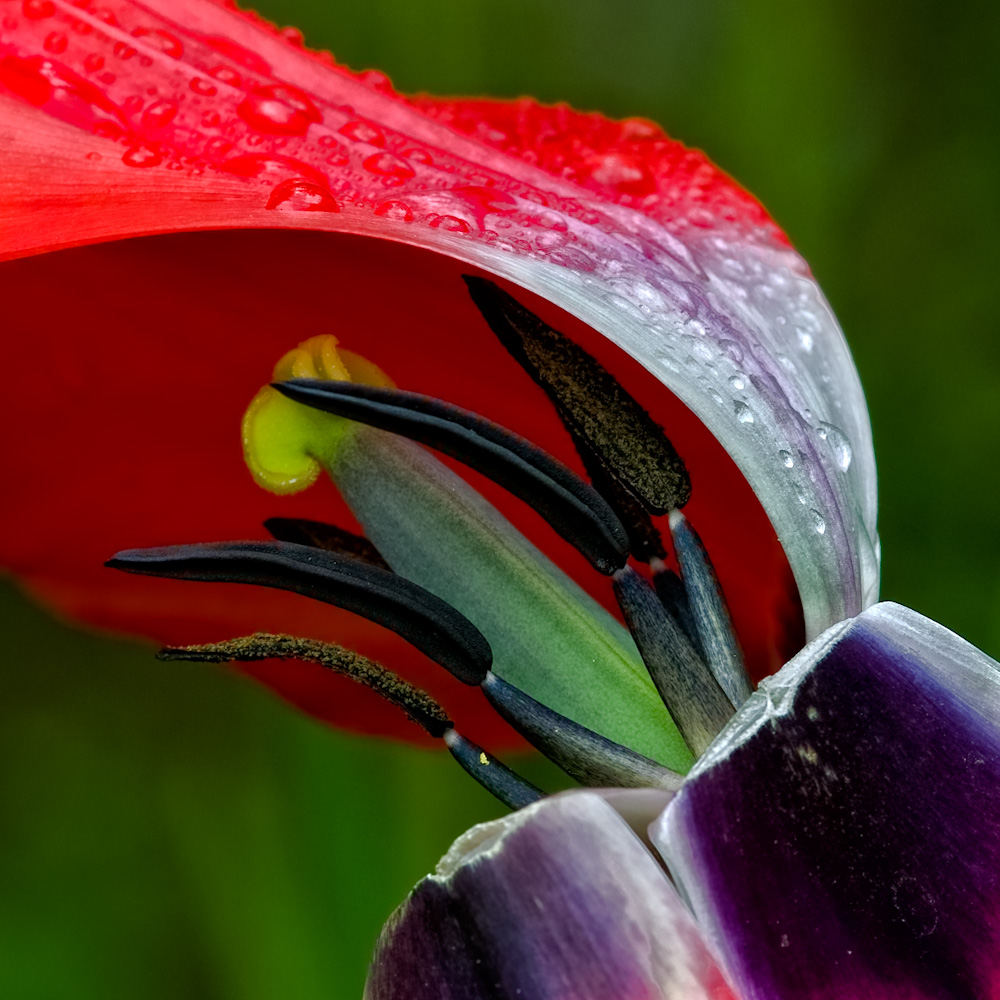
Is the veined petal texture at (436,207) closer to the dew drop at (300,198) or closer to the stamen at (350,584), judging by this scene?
the dew drop at (300,198)

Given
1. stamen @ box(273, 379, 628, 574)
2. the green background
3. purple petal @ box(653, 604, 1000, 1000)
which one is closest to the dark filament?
stamen @ box(273, 379, 628, 574)

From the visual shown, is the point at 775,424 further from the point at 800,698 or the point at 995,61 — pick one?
the point at 995,61

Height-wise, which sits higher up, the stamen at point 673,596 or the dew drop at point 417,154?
the dew drop at point 417,154

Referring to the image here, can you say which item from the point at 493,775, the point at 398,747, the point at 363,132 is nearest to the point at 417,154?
the point at 363,132

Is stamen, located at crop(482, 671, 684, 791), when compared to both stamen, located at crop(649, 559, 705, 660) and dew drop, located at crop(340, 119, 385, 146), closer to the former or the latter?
stamen, located at crop(649, 559, 705, 660)

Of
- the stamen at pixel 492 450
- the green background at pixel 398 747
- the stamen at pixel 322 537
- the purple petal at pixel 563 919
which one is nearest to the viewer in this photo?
the purple petal at pixel 563 919

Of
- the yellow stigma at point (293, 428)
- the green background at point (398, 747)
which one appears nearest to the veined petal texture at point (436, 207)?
the yellow stigma at point (293, 428)

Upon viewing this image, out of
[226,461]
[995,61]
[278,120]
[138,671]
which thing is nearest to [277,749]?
[138,671]
